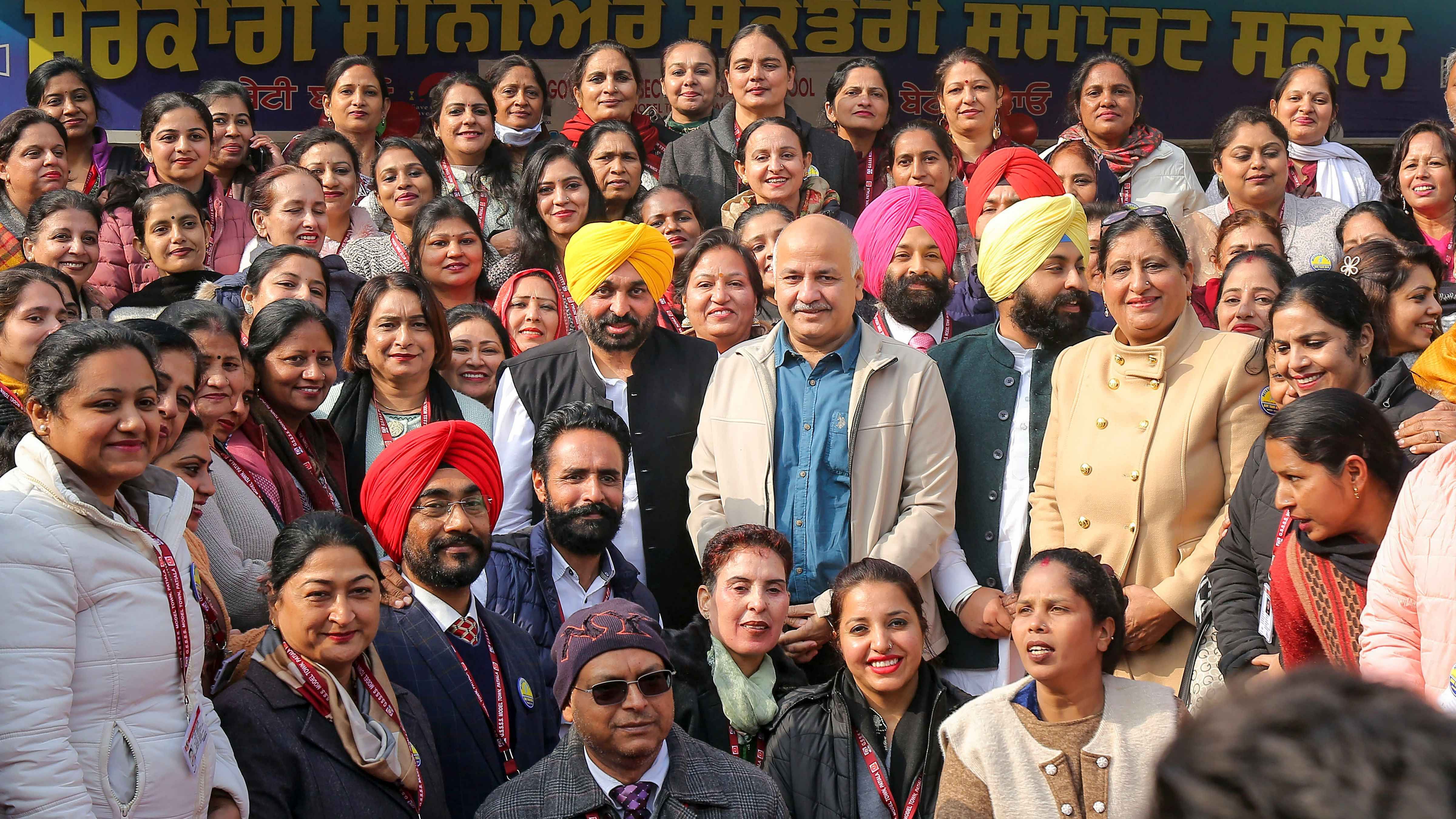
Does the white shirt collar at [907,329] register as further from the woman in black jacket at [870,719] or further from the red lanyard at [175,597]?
the red lanyard at [175,597]

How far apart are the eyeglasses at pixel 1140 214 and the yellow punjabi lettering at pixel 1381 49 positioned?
5.49 m

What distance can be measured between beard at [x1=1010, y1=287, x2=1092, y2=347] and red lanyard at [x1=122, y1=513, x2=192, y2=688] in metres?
2.98

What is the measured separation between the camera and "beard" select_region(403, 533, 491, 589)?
14.0 feet

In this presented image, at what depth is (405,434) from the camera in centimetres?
455

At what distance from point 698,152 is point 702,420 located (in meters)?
2.66

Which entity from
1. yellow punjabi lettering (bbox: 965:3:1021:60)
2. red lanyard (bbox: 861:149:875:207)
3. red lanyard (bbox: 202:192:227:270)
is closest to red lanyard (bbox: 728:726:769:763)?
red lanyard (bbox: 861:149:875:207)

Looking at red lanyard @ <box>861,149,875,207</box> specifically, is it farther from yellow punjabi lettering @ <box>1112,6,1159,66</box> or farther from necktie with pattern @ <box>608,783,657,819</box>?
necktie with pattern @ <box>608,783,657,819</box>

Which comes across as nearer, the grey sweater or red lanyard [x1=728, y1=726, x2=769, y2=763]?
red lanyard [x1=728, y1=726, x2=769, y2=763]

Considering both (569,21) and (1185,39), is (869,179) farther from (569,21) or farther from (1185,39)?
(1185,39)

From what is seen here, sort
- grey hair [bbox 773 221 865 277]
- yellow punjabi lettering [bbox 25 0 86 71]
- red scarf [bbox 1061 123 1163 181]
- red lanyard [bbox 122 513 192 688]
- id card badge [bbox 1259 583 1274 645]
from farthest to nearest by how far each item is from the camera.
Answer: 1. yellow punjabi lettering [bbox 25 0 86 71]
2. red scarf [bbox 1061 123 1163 181]
3. grey hair [bbox 773 221 865 277]
4. id card badge [bbox 1259 583 1274 645]
5. red lanyard [bbox 122 513 192 688]

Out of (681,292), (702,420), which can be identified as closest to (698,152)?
(681,292)

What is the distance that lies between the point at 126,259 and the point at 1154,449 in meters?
4.56

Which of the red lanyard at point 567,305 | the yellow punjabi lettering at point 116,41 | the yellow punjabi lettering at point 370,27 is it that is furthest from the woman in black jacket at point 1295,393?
the yellow punjabi lettering at point 116,41

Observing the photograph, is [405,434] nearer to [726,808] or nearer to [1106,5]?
→ [726,808]
